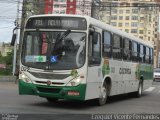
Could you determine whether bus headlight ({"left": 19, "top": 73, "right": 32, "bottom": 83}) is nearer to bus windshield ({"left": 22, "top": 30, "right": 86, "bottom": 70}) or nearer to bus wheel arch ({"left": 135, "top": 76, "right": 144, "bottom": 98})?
bus windshield ({"left": 22, "top": 30, "right": 86, "bottom": 70})

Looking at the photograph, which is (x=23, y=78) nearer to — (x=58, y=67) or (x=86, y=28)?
(x=58, y=67)

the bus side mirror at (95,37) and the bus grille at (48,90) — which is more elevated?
the bus side mirror at (95,37)

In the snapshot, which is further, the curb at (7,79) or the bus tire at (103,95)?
the curb at (7,79)

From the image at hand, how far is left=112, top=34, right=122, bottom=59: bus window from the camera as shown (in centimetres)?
1878

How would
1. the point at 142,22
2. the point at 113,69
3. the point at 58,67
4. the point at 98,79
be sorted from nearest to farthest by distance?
the point at 58,67 → the point at 98,79 → the point at 113,69 → the point at 142,22

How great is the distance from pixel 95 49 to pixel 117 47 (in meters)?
2.89

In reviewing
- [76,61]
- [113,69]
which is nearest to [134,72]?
[113,69]

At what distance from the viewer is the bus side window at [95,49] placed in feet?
52.8

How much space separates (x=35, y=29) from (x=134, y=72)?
24.4 ft

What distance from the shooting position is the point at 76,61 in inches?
619

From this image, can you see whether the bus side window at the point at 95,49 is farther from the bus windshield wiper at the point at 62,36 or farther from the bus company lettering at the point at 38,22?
the bus company lettering at the point at 38,22

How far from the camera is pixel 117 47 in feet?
63.0

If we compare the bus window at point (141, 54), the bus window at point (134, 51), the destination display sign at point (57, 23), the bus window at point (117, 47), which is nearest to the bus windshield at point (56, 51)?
the destination display sign at point (57, 23)

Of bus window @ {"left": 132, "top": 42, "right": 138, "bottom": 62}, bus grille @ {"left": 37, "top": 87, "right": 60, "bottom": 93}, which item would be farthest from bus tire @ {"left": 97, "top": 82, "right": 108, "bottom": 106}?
bus window @ {"left": 132, "top": 42, "right": 138, "bottom": 62}
